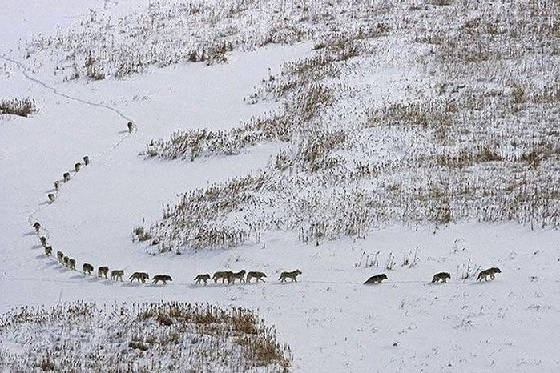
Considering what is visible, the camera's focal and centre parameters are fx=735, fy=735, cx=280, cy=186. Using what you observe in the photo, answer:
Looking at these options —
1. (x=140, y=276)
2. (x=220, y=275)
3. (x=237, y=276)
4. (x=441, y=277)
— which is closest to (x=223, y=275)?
(x=220, y=275)

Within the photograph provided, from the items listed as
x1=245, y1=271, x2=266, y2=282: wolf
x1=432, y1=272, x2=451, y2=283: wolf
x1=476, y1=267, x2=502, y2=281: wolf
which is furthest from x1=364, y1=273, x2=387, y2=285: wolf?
x1=245, y1=271, x2=266, y2=282: wolf

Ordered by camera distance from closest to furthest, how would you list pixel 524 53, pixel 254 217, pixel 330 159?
pixel 254 217 < pixel 330 159 < pixel 524 53

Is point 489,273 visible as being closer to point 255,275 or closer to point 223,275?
point 255,275

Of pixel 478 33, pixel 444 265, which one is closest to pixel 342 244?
pixel 444 265

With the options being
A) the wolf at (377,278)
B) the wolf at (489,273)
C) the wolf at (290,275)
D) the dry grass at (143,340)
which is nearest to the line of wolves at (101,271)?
the dry grass at (143,340)

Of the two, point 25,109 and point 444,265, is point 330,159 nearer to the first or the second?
point 444,265
